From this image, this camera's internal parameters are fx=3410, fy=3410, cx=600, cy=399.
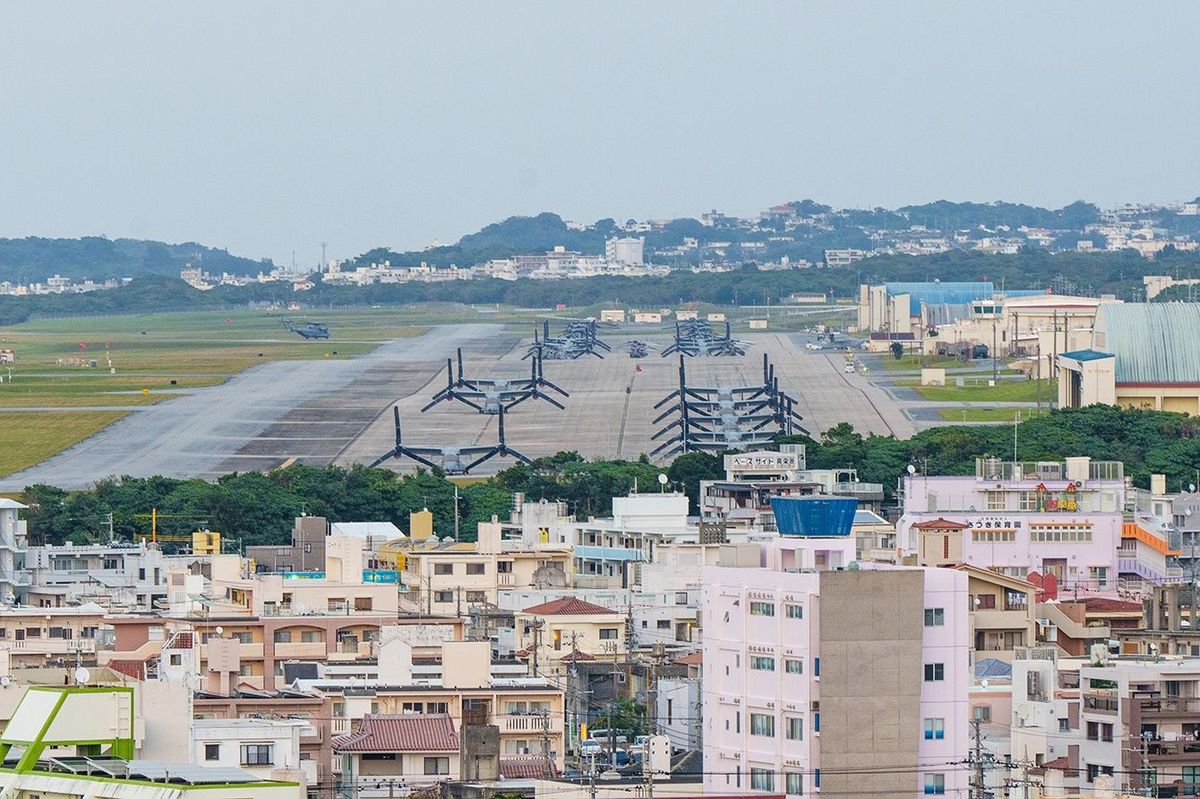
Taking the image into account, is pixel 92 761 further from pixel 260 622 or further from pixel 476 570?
pixel 476 570

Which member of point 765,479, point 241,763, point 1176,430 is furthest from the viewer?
point 1176,430

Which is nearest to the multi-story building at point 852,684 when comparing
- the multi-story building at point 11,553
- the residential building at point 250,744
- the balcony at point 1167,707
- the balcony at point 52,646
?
the balcony at point 1167,707

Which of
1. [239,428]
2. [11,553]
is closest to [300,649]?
[11,553]

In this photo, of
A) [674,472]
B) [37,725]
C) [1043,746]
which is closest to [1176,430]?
[674,472]

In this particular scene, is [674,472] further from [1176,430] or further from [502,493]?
[1176,430]

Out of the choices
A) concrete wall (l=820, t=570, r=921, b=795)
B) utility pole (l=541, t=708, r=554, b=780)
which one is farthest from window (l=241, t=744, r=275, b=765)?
utility pole (l=541, t=708, r=554, b=780)

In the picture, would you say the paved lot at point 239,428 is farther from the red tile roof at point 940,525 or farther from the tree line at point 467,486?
the red tile roof at point 940,525
